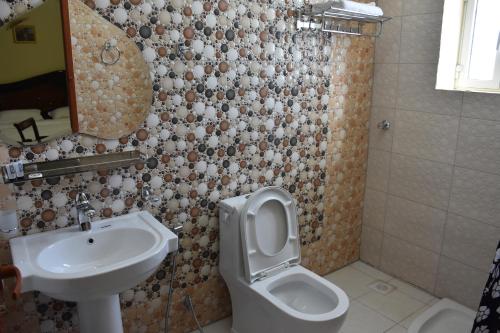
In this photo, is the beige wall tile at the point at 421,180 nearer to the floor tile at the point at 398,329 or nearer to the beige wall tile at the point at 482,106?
the beige wall tile at the point at 482,106

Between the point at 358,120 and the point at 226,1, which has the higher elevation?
the point at 226,1

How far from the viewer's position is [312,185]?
8.46 feet

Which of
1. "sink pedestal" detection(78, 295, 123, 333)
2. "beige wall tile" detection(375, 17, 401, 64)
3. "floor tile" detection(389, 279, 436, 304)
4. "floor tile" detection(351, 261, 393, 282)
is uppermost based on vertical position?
"beige wall tile" detection(375, 17, 401, 64)

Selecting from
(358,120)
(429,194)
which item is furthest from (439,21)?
(429,194)

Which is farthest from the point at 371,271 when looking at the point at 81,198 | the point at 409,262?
the point at 81,198

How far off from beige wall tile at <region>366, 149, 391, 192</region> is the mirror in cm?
202

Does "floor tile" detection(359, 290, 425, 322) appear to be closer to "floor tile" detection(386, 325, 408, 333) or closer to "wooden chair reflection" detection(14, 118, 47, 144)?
"floor tile" detection(386, 325, 408, 333)

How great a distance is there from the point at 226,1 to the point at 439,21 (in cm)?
130

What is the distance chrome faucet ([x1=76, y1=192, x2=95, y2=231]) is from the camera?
1649 mm

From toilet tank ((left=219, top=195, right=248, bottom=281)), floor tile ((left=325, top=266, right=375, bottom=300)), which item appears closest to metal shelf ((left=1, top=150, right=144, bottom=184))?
toilet tank ((left=219, top=195, right=248, bottom=281))

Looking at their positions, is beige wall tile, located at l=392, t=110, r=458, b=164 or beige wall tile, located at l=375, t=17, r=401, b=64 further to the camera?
beige wall tile, located at l=375, t=17, r=401, b=64

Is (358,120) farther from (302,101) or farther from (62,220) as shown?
(62,220)

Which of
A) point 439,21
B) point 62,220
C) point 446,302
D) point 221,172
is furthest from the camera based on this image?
point 446,302

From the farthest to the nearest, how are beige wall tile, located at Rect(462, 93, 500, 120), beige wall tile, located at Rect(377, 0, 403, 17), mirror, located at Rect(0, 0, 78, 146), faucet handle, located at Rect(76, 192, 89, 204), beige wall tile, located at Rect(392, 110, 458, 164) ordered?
beige wall tile, located at Rect(377, 0, 403, 17) < beige wall tile, located at Rect(392, 110, 458, 164) < beige wall tile, located at Rect(462, 93, 500, 120) < faucet handle, located at Rect(76, 192, 89, 204) < mirror, located at Rect(0, 0, 78, 146)
